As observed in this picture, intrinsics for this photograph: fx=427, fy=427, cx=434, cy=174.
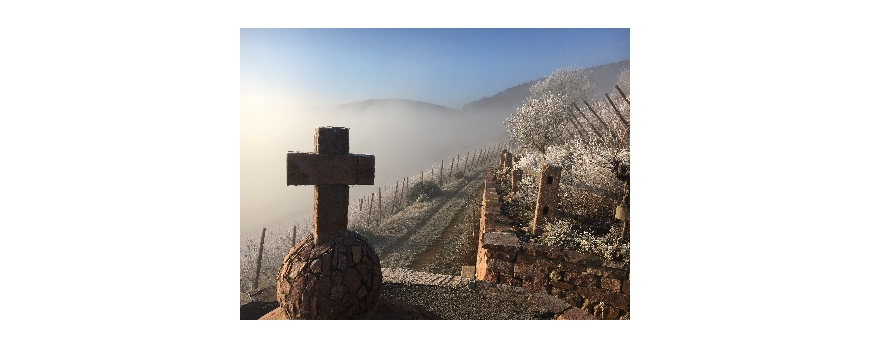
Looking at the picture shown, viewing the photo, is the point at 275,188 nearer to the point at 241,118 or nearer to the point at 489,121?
the point at 241,118

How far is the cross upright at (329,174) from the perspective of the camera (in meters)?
2.81

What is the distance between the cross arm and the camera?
280 cm

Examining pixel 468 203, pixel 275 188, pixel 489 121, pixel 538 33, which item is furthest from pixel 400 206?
pixel 538 33

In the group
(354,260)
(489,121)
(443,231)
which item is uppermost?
(489,121)

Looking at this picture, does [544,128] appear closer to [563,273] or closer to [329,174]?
[563,273]

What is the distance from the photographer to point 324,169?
2.83 meters

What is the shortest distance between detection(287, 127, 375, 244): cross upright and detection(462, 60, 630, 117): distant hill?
1697mm

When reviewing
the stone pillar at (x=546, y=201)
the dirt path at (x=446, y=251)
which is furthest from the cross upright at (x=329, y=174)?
the dirt path at (x=446, y=251)

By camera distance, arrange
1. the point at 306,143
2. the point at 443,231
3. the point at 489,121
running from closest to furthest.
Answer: the point at 306,143, the point at 489,121, the point at 443,231

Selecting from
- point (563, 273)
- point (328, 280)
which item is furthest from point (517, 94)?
point (328, 280)

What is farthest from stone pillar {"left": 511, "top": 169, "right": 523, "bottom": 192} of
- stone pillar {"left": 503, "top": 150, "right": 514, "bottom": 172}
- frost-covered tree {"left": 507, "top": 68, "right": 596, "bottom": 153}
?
frost-covered tree {"left": 507, "top": 68, "right": 596, "bottom": 153}

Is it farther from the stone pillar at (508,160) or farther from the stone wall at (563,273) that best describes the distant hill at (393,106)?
the stone pillar at (508,160)

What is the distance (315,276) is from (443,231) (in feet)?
15.9

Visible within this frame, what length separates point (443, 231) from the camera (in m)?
7.42
